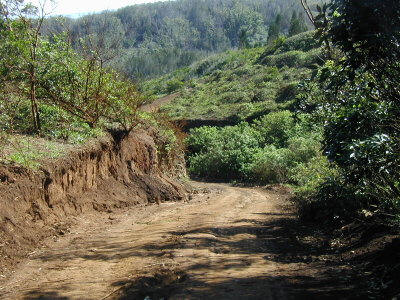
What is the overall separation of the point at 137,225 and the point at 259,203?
7.58 metres

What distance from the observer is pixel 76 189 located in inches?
443

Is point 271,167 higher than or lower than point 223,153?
lower

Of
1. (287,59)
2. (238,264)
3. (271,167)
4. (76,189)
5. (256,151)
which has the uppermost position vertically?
(287,59)

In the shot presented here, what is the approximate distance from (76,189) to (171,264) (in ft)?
16.9

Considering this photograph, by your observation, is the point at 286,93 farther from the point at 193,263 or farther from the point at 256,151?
the point at 193,263

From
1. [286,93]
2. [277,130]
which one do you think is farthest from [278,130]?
[286,93]

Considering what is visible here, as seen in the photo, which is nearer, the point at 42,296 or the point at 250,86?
the point at 42,296

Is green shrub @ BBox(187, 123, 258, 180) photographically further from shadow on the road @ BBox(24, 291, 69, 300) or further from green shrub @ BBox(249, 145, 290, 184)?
shadow on the road @ BBox(24, 291, 69, 300)

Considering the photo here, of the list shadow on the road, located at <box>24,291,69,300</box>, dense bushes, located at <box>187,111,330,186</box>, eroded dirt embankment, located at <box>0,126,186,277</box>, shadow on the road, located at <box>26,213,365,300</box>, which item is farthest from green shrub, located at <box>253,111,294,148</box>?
shadow on the road, located at <box>24,291,69,300</box>

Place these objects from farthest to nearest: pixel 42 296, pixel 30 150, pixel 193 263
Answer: pixel 30 150 < pixel 193 263 < pixel 42 296

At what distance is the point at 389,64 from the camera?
5496 mm

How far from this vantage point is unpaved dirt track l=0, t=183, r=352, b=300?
5898 mm

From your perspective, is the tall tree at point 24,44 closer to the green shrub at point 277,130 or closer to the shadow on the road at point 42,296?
the shadow on the road at point 42,296

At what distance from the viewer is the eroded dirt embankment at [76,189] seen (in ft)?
26.3
